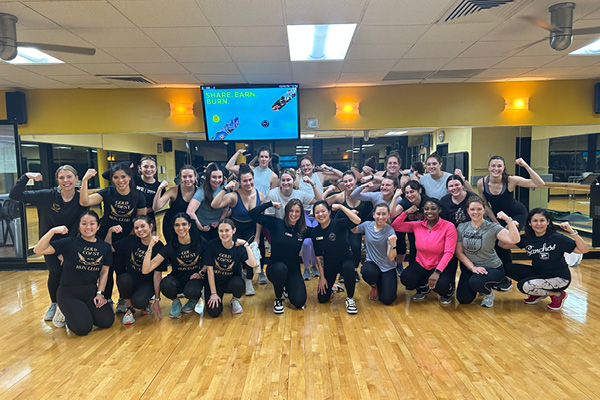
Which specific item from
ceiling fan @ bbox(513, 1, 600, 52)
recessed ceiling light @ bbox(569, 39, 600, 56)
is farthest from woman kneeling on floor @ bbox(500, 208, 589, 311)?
recessed ceiling light @ bbox(569, 39, 600, 56)

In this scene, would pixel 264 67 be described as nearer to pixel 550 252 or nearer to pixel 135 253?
pixel 135 253

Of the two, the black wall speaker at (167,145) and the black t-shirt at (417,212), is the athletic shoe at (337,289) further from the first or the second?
the black wall speaker at (167,145)

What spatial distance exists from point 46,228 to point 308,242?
280 centimetres

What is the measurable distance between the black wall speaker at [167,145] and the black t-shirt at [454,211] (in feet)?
13.3

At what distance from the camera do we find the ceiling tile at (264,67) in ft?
15.0

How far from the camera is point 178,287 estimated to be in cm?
376

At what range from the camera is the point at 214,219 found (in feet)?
14.0

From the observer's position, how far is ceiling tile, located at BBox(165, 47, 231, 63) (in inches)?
157

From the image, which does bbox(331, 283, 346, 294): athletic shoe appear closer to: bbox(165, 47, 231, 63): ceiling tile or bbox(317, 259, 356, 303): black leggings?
bbox(317, 259, 356, 303): black leggings

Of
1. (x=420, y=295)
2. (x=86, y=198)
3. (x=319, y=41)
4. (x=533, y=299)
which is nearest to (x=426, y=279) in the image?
(x=420, y=295)

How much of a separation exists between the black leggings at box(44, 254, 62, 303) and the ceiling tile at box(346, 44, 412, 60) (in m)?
3.69

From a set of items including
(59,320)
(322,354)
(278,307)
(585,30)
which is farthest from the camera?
(278,307)

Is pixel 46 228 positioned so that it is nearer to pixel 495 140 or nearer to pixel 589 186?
pixel 495 140

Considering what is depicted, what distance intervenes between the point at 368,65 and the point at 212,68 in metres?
1.96
